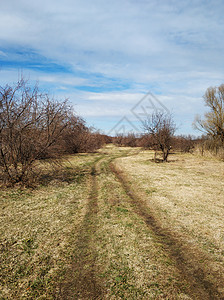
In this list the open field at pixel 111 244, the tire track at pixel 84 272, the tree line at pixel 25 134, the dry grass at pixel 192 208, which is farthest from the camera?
the tree line at pixel 25 134

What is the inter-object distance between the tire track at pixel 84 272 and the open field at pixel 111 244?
2cm

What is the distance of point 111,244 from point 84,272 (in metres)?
1.10

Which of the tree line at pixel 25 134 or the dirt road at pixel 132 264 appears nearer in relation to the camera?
the dirt road at pixel 132 264

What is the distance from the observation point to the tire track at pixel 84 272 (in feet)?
10.5

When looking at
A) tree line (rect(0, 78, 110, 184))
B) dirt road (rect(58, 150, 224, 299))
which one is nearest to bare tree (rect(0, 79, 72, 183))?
tree line (rect(0, 78, 110, 184))

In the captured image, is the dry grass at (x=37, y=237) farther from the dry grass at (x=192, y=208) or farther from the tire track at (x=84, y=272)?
the dry grass at (x=192, y=208)

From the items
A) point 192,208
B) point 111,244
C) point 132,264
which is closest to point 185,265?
point 132,264

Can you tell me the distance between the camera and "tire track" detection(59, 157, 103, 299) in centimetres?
321

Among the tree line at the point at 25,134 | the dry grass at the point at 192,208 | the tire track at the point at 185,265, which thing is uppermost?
the tree line at the point at 25,134

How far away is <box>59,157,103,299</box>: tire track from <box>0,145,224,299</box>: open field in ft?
0.06

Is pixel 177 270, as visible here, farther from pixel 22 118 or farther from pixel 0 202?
pixel 22 118

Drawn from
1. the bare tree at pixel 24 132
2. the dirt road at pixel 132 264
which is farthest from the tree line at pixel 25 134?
the dirt road at pixel 132 264

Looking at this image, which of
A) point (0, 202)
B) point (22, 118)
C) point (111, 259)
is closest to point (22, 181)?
point (0, 202)

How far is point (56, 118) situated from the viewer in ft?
32.0
